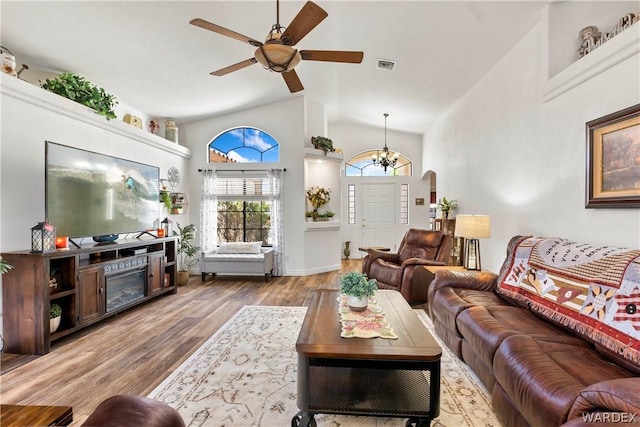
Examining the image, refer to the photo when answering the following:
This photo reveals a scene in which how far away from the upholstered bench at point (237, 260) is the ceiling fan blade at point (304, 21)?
3.88m

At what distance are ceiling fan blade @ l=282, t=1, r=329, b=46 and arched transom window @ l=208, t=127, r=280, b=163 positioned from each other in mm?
4024

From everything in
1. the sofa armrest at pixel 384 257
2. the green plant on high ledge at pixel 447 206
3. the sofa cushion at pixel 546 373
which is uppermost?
the green plant on high ledge at pixel 447 206

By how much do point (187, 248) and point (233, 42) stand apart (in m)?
3.62

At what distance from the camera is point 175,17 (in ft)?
10.1

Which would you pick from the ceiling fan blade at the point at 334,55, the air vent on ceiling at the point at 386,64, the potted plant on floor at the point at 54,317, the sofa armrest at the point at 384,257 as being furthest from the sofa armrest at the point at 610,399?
the air vent on ceiling at the point at 386,64

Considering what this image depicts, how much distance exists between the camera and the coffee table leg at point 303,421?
1.68m

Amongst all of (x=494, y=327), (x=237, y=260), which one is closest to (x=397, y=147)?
(x=237, y=260)

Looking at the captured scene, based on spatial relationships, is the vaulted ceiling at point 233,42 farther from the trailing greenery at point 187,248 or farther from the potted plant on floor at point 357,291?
the potted plant on floor at point 357,291

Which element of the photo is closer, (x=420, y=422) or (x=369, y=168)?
(x=420, y=422)

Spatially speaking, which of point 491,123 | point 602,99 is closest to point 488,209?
point 491,123

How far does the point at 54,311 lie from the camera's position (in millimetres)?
2877

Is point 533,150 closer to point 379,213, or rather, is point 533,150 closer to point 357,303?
point 357,303

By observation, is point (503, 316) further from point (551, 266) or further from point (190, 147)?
point (190, 147)

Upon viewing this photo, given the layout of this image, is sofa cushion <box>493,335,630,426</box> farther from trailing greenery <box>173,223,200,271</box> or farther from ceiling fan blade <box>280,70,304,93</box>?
trailing greenery <box>173,223,200,271</box>
